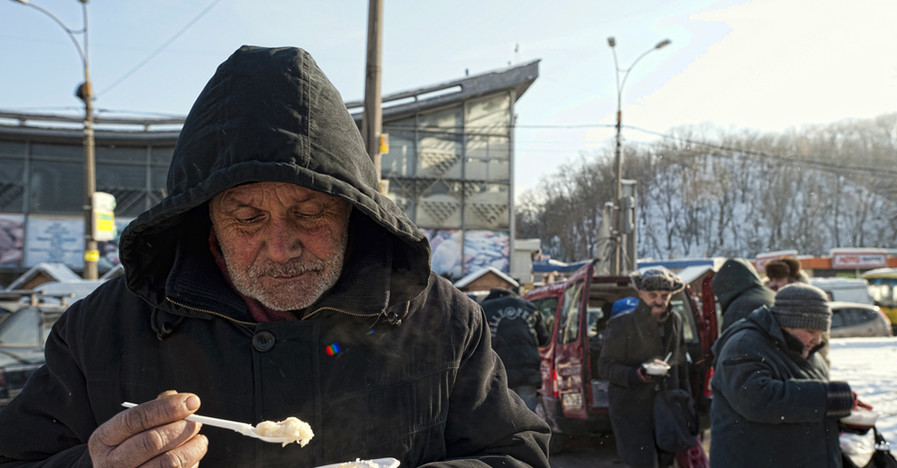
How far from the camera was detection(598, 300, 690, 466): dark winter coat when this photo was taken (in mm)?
5020

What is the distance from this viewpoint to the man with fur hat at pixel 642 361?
504 centimetres

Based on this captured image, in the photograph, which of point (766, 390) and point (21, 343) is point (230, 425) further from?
point (21, 343)

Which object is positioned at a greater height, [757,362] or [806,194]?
[806,194]

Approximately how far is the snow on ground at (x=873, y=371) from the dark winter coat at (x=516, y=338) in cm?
347

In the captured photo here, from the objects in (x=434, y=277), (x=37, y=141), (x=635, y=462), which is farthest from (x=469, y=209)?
(x=434, y=277)

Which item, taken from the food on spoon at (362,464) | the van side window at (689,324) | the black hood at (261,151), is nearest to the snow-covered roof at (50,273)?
the van side window at (689,324)

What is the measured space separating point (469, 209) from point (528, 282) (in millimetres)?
4816

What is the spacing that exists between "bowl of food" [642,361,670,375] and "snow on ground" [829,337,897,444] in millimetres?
2650

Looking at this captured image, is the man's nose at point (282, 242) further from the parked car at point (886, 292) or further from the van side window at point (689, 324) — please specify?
the parked car at point (886, 292)

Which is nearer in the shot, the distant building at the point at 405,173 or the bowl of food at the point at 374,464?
the bowl of food at the point at 374,464

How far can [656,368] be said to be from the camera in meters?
4.88

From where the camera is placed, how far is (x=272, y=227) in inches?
64.9

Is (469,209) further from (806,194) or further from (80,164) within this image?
(806,194)

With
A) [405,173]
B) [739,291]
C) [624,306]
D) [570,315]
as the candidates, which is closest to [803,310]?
[739,291]
